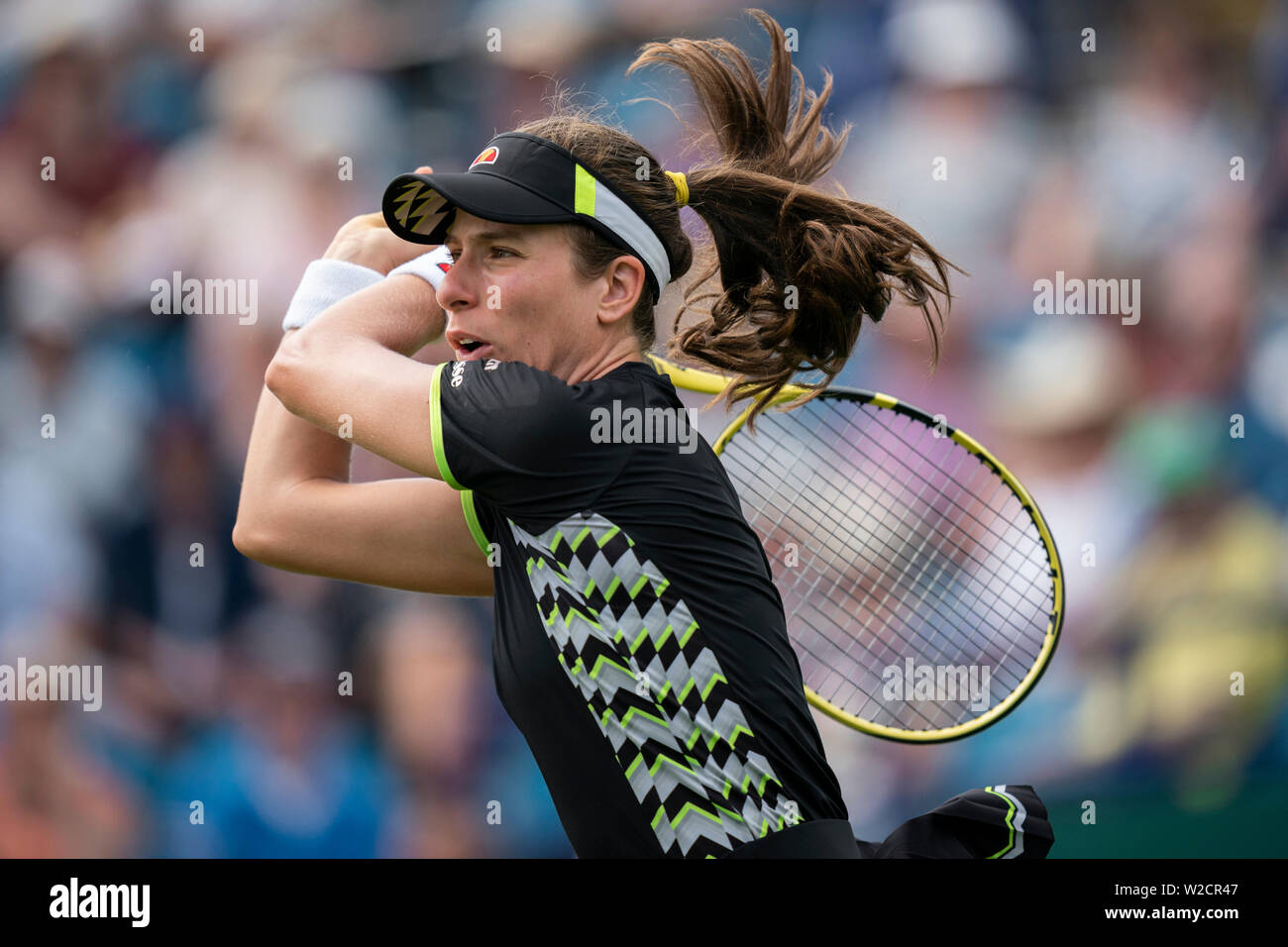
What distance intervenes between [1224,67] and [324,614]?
3245 millimetres

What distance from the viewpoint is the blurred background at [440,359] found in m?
3.95

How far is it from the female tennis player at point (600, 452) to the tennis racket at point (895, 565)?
42 cm

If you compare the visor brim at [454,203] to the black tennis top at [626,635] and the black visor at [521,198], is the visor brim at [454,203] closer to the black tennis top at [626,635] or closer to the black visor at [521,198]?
the black visor at [521,198]

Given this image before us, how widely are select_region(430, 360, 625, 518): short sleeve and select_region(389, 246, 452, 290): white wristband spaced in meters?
0.29

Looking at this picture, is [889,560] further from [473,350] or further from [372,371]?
[372,371]

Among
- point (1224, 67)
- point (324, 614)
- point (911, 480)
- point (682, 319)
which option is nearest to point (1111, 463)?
point (911, 480)

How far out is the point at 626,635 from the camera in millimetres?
1878

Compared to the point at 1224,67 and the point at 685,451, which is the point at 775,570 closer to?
the point at 685,451

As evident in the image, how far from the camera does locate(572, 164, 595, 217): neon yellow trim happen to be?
2.01m

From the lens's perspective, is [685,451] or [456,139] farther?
[456,139]

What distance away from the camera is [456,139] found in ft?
14.3

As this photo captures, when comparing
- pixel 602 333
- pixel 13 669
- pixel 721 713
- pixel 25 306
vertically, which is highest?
pixel 25 306

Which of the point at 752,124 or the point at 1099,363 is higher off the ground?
the point at 752,124

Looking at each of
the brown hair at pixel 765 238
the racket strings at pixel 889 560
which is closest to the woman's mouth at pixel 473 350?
the brown hair at pixel 765 238
